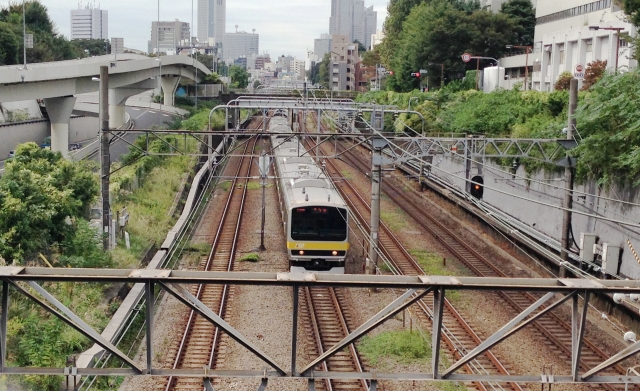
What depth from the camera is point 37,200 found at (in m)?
14.7

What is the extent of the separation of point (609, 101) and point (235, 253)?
942 cm

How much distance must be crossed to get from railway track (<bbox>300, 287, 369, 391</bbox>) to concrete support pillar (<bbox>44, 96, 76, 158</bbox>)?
678 inches

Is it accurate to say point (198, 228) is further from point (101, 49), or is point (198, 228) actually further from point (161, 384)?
point (101, 49)

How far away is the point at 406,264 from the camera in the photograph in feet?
60.7

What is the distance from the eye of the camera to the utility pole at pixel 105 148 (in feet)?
53.4

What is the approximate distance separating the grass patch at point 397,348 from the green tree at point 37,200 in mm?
5874

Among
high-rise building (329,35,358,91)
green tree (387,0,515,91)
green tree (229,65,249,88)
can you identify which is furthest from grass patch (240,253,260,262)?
Result: high-rise building (329,35,358,91)

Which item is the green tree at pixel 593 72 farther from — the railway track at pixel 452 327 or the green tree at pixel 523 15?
the green tree at pixel 523 15

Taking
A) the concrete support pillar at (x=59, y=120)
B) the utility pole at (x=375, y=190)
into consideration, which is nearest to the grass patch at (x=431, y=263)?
the utility pole at (x=375, y=190)

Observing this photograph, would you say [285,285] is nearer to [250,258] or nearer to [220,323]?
[220,323]

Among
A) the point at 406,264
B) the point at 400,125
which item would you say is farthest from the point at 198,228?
the point at 400,125

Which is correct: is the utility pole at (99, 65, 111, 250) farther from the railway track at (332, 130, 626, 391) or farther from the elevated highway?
the railway track at (332, 130, 626, 391)

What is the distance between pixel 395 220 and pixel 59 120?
1395cm

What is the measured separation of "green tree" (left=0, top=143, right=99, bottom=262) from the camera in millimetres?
13695
